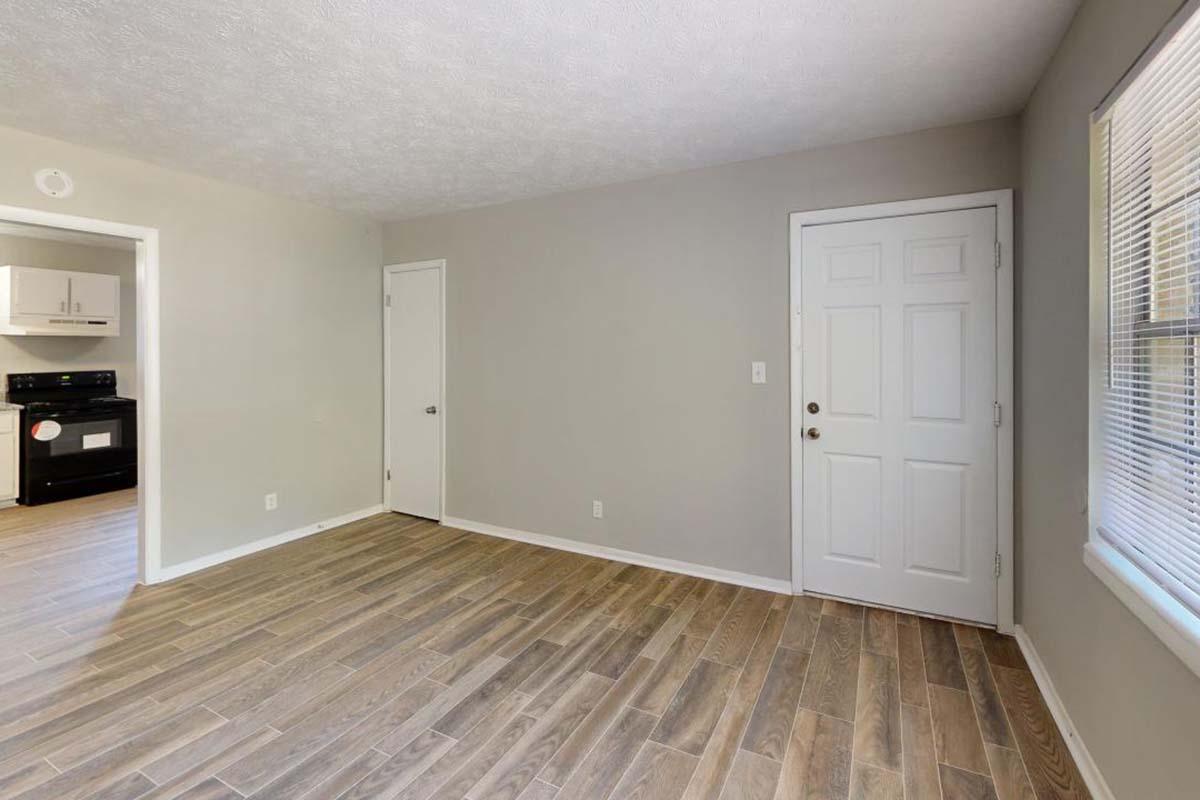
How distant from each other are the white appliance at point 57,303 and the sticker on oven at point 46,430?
2.92ft

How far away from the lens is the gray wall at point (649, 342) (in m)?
3.06

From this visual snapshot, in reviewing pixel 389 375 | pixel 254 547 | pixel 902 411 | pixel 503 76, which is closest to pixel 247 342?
pixel 389 375

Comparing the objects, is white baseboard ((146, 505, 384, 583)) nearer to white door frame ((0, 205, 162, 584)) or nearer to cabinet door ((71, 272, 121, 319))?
white door frame ((0, 205, 162, 584))

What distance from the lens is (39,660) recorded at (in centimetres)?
243

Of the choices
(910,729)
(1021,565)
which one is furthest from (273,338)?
(1021,565)

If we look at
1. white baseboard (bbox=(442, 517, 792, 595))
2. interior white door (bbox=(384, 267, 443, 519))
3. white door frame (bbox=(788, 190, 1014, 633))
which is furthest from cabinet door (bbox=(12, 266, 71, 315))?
white door frame (bbox=(788, 190, 1014, 633))

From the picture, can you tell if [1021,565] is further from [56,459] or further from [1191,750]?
[56,459]

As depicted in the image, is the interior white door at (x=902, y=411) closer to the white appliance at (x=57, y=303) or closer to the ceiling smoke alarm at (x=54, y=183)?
the ceiling smoke alarm at (x=54, y=183)

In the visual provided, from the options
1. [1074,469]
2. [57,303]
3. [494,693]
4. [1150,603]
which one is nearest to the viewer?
[1150,603]

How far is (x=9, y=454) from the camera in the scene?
489cm

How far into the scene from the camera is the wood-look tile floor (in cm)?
175

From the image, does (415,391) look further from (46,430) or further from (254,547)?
(46,430)

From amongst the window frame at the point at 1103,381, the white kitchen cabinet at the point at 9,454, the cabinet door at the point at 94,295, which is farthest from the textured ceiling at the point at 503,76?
the white kitchen cabinet at the point at 9,454

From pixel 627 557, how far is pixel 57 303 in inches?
235
